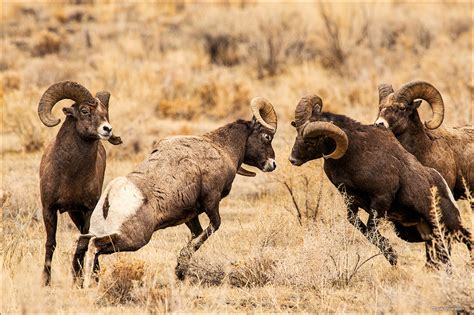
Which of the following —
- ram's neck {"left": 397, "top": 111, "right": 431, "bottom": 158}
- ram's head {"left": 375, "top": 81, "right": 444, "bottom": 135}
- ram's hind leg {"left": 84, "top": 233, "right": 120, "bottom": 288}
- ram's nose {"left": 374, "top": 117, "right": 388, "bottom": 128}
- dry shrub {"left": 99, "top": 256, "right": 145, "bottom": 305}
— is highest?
ram's head {"left": 375, "top": 81, "right": 444, "bottom": 135}

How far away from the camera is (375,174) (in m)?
10.8

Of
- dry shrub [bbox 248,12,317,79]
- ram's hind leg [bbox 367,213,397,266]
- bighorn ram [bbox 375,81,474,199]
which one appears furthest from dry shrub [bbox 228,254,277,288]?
dry shrub [bbox 248,12,317,79]

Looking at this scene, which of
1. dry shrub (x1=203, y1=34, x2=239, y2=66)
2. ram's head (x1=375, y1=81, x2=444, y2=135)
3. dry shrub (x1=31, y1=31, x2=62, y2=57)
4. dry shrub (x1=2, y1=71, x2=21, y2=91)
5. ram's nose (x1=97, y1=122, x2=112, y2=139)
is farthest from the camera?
dry shrub (x1=31, y1=31, x2=62, y2=57)

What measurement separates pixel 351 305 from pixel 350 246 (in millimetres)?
1664

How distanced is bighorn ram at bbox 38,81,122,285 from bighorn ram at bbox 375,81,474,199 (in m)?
3.27

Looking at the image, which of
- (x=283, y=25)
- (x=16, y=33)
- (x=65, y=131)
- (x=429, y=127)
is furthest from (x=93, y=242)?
(x=16, y=33)

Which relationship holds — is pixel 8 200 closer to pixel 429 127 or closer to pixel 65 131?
pixel 65 131

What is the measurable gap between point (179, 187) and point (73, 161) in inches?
45.2

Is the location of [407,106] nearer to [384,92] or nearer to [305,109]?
[384,92]

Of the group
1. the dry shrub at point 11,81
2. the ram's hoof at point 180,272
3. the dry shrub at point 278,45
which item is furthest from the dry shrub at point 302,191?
the dry shrub at point 278,45

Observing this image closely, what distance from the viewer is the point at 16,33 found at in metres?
35.1

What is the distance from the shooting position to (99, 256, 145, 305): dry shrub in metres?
9.54

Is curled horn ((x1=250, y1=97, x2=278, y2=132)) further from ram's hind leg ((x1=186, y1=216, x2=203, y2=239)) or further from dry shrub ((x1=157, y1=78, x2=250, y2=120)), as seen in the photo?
dry shrub ((x1=157, y1=78, x2=250, y2=120))

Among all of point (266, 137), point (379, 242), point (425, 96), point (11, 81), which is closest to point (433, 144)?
point (425, 96)
